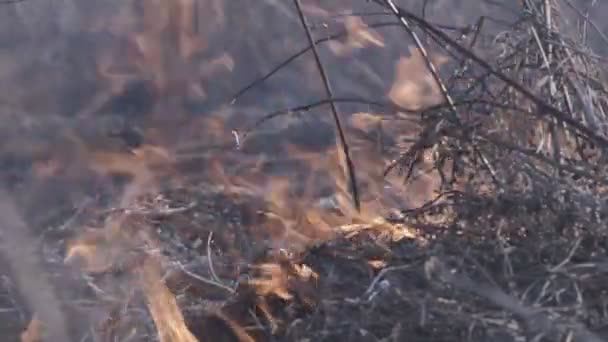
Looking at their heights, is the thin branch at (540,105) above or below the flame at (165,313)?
above

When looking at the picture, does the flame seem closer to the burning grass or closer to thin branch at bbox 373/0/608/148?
the burning grass

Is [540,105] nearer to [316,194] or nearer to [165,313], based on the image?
[165,313]

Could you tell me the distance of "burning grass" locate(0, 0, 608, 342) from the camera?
7.30ft

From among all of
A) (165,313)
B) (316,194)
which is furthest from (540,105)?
(316,194)

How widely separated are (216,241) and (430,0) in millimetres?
1396

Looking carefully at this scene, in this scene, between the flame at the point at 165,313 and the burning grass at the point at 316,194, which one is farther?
the flame at the point at 165,313

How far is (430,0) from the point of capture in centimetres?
419

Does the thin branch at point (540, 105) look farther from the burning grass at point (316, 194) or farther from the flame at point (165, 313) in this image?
the flame at point (165, 313)

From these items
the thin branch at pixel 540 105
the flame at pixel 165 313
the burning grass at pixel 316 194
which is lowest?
the flame at pixel 165 313

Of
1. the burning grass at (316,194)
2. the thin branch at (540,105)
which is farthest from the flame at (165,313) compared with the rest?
the thin branch at (540,105)

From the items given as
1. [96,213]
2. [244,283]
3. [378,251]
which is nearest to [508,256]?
[378,251]

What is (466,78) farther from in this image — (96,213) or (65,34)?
(65,34)

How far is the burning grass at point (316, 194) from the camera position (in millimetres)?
2227

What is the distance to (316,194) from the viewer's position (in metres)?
3.69
